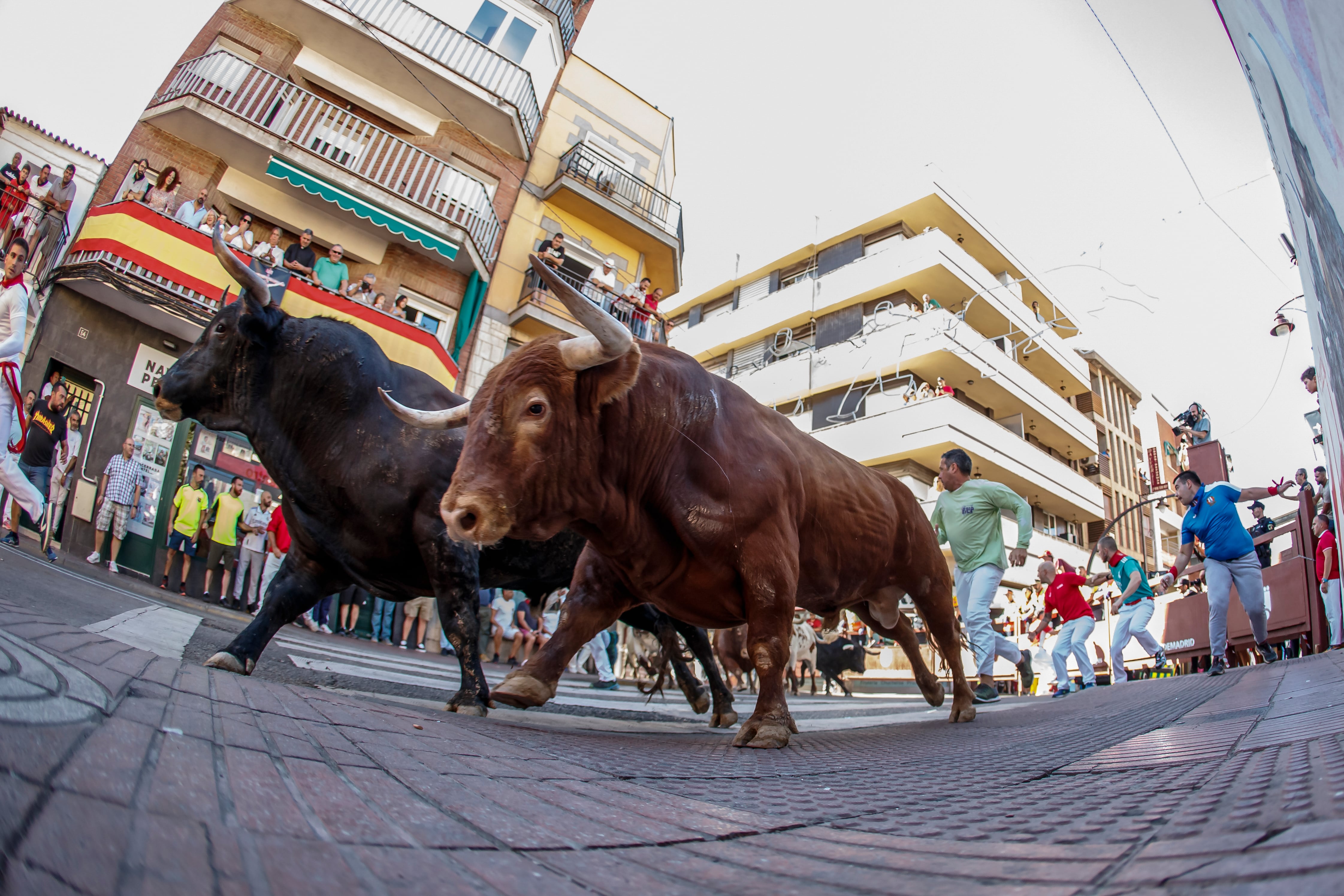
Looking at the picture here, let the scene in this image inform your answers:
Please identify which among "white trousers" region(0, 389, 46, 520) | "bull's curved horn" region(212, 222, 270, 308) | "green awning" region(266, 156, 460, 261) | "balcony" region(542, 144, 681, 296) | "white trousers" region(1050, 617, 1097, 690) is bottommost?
"white trousers" region(1050, 617, 1097, 690)

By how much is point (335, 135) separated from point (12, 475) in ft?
38.3

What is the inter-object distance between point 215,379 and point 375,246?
45.6ft

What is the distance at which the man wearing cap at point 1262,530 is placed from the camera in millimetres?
11711

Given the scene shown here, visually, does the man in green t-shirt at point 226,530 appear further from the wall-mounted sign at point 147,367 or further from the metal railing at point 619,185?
the metal railing at point 619,185

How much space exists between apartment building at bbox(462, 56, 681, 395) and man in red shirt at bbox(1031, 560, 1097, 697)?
12.4 metres

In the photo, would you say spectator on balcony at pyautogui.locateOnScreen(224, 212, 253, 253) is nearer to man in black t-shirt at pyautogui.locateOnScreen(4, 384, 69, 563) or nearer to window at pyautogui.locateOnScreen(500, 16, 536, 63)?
man in black t-shirt at pyautogui.locateOnScreen(4, 384, 69, 563)

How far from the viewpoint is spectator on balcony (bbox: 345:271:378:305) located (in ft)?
48.5

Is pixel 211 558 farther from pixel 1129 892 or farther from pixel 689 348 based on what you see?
pixel 689 348

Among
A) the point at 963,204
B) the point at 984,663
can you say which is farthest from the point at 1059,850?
the point at 963,204

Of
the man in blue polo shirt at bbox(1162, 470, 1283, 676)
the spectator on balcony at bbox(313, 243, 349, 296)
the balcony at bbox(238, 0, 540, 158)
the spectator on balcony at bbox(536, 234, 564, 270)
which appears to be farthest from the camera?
the spectator on balcony at bbox(536, 234, 564, 270)

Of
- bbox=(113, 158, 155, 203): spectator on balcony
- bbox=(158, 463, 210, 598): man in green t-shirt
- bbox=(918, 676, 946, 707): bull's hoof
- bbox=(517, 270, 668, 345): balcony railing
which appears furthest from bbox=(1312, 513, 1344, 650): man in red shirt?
bbox=(113, 158, 155, 203): spectator on balcony

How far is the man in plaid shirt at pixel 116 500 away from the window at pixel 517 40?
541 inches

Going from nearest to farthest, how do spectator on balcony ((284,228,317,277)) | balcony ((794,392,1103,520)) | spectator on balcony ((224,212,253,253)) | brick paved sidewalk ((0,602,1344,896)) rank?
1. brick paved sidewalk ((0,602,1344,896))
2. spectator on balcony ((224,212,253,253))
3. spectator on balcony ((284,228,317,277))
4. balcony ((794,392,1103,520))

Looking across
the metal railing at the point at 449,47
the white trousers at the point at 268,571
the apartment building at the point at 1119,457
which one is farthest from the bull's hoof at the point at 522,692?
the apartment building at the point at 1119,457
